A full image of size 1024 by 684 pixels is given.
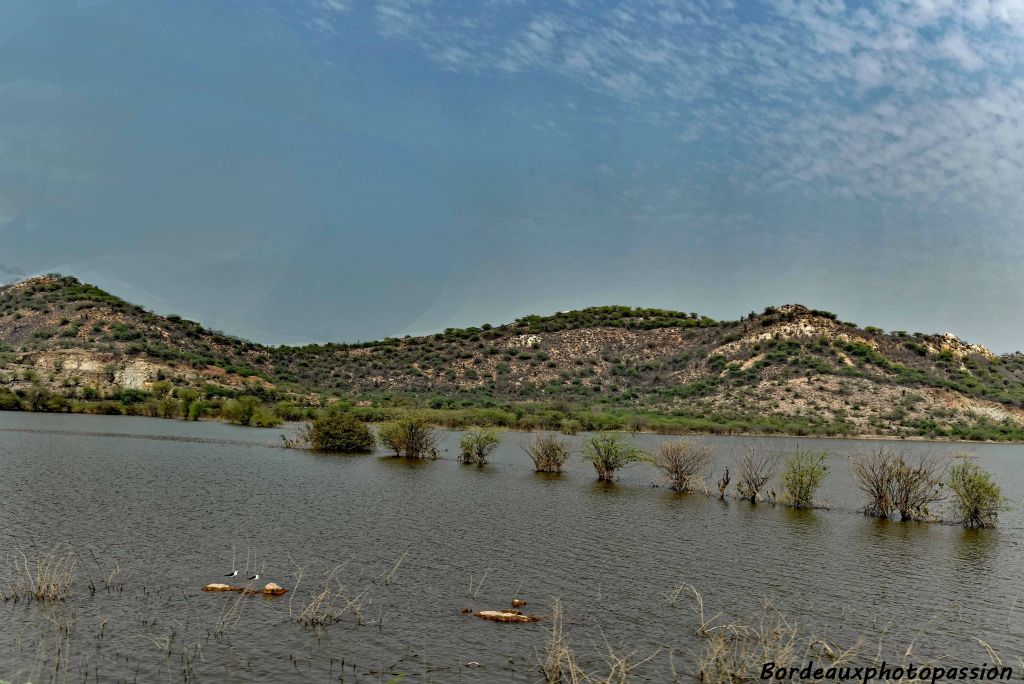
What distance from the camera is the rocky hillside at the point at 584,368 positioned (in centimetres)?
7262

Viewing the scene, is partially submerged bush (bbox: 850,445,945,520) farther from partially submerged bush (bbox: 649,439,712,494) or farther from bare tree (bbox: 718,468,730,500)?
partially submerged bush (bbox: 649,439,712,494)

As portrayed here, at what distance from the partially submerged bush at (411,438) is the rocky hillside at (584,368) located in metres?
23.0

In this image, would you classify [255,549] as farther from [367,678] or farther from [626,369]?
[626,369]

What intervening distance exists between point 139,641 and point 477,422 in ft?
167

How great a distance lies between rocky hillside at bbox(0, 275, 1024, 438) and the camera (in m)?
72.6

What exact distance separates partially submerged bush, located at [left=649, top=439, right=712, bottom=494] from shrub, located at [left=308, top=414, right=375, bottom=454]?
18.8 meters

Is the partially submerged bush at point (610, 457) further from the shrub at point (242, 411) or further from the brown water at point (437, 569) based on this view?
the shrub at point (242, 411)

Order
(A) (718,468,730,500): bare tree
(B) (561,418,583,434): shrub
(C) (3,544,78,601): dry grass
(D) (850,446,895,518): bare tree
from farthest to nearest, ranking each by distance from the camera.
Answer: (B) (561,418,583,434): shrub < (A) (718,468,730,500): bare tree < (D) (850,446,895,518): bare tree < (C) (3,544,78,601): dry grass

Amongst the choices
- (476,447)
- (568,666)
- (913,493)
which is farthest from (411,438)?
(568,666)

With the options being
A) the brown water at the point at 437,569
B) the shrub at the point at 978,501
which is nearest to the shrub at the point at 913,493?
the shrub at the point at 978,501

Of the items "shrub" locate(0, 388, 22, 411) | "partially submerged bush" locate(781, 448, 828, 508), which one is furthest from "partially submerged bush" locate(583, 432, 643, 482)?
"shrub" locate(0, 388, 22, 411)

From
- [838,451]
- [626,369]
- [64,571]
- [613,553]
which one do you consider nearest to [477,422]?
[838,451]

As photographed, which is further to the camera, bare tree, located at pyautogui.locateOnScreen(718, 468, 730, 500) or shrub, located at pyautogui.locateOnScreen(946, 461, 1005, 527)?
bare tree, located at pyautogui.locateOnScreen(718, 468, 730, 500)

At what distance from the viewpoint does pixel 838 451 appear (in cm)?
5156
